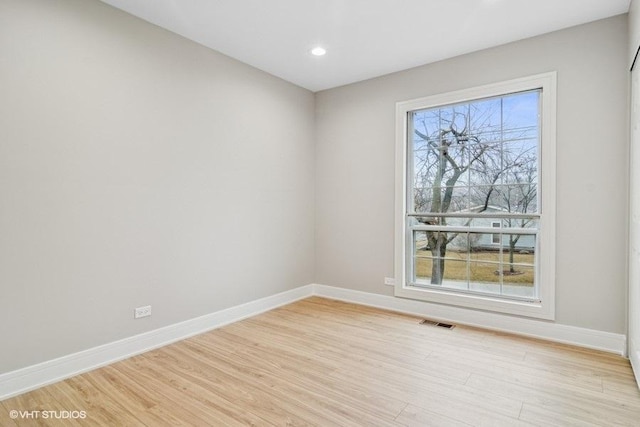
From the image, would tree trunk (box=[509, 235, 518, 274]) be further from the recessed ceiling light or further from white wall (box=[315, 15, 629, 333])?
the recessed ceiling light

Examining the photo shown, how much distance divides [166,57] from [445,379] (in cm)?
351

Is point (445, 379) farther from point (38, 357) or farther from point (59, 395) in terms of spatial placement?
point (38, 357)

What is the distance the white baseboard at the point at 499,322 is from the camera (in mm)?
2947

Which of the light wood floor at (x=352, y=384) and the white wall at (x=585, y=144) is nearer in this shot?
the light wood floor at (x=352, y=384)

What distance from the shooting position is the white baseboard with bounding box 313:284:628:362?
2947mm

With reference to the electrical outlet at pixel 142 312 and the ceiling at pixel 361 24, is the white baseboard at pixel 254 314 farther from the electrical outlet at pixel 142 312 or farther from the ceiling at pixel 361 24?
the ceiling at pixel 361 24

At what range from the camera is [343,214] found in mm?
4555

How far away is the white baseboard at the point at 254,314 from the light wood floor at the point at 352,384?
0.31ft

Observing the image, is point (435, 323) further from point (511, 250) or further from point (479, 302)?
point (511, 250)

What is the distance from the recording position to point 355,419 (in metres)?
1.98

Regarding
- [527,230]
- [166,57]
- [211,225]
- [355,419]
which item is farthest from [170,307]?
[527,230]

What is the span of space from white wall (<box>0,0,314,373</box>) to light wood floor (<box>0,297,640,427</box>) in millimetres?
474

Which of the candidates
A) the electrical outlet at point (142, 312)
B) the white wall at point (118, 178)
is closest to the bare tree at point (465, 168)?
the white wall at point (118, 178)

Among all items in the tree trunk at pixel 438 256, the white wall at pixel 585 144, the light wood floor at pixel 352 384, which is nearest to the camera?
the light wood floor at pixel 352 384
